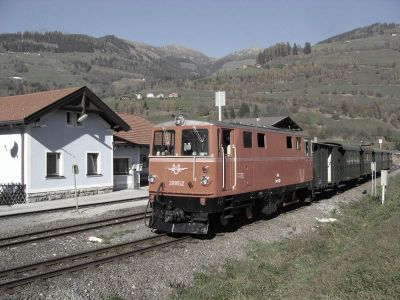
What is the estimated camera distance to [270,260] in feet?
35.7

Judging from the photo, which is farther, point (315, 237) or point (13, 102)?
point (13, 102)

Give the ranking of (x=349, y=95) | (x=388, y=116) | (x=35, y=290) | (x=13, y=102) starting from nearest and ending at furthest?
(x=35, y=290) → (x=13, y=102) → (x=388, y=116) → (x=349, y=95)

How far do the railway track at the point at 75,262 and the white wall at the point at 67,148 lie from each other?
11.6 metres

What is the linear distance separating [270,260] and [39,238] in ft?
20.5

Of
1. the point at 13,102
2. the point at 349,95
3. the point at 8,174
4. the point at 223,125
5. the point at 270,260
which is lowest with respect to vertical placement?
the point at 270,260

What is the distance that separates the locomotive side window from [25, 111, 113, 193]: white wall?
10.7 m

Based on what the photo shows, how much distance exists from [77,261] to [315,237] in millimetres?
6674

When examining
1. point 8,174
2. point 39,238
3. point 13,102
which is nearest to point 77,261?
point 39,238

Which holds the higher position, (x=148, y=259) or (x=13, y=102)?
(x=13, y=102)

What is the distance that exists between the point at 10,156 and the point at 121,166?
8.32 metres

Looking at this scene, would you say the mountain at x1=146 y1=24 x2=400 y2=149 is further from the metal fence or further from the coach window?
the coach window

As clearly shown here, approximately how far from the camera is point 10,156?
22.3 metres

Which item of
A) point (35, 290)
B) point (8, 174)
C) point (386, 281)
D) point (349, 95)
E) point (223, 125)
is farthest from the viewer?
point (349, 95)

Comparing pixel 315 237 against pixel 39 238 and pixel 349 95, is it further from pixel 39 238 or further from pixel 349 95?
pixel 349 95
